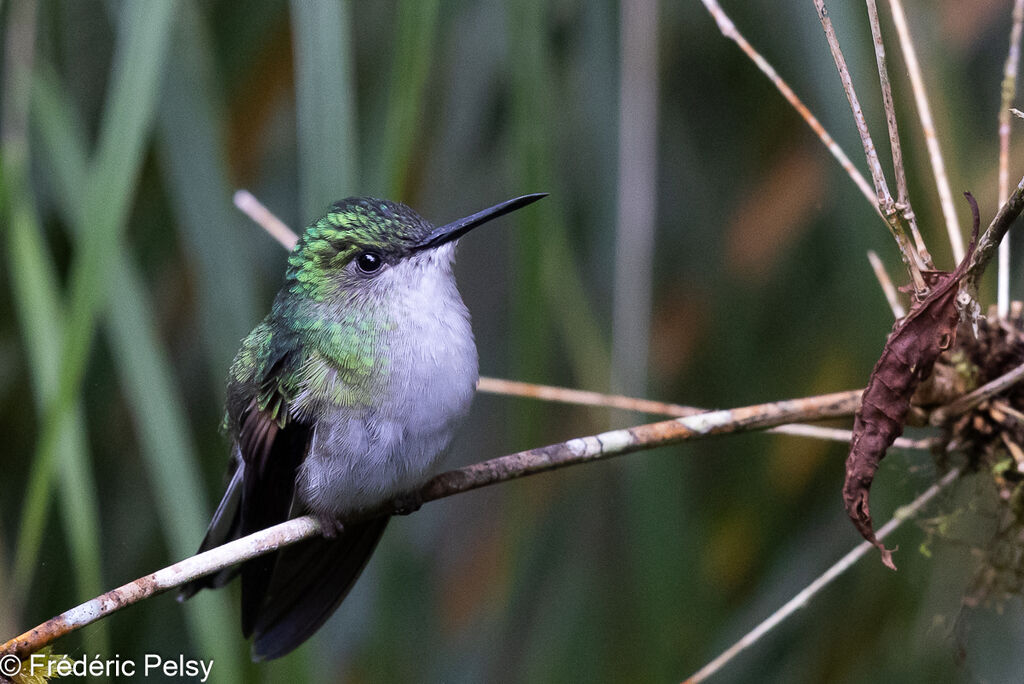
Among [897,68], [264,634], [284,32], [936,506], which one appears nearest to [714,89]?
[897,68]

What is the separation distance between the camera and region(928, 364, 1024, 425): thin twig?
1.21 metres

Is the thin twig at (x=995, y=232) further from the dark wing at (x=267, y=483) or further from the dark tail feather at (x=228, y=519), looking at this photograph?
the dark tail feather at (x=228, y=519)

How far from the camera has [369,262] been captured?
5.26 feet

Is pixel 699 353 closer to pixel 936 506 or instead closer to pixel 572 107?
Result: pixel 572 107

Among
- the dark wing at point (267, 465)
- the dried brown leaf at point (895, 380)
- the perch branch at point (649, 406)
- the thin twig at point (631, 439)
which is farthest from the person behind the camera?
the dark wing at point (267, 465)

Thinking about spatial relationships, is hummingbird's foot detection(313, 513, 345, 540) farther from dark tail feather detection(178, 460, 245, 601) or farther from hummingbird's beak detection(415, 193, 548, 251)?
hummingbird's beak detection(415, 193, 548, 251)

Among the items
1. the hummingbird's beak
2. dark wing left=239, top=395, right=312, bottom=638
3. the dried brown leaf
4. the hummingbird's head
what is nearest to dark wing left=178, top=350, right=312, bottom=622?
dark wing left=239, top=395, right=312, bottom=638

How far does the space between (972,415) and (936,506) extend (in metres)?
0.39

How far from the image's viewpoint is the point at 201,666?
1.67m

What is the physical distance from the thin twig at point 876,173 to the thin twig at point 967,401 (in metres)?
0.21

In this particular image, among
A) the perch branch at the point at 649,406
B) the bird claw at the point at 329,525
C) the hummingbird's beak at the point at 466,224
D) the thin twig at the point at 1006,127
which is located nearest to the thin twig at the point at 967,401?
the perch branch at the point at 649,406

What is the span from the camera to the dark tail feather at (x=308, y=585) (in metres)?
1.54

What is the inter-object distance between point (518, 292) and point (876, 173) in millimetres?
607

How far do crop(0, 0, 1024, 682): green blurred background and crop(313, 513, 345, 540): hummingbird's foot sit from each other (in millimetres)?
246
